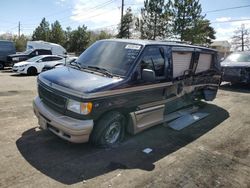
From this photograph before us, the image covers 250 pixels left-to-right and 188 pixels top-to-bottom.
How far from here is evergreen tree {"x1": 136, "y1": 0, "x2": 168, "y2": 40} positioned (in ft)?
89.5

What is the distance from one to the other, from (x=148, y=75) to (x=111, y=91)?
816 mm

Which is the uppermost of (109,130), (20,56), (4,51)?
(4,51)

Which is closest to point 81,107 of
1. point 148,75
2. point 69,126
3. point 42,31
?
point 69,126

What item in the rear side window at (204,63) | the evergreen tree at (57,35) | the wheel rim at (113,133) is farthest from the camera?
the evergreen tree at (57,35)

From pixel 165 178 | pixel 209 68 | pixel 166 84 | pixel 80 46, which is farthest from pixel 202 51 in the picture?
pixel 80 46

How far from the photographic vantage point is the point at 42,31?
4591 cm

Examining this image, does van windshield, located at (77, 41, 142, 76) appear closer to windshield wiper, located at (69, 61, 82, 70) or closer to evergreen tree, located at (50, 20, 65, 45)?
windshield wiper, located at (69, 61, 82, 70)

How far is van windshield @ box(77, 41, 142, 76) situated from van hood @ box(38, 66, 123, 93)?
0.32 m

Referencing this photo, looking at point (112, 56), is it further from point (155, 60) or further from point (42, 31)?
point (42, 31)

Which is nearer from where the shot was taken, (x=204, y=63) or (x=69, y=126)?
(x=69, y=126)

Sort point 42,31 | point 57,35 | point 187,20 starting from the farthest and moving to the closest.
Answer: point 42,31
point 57,35
point 187,20

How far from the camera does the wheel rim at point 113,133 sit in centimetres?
431

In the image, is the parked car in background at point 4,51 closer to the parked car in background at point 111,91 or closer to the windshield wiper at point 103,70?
the parked car in background at point 111,91

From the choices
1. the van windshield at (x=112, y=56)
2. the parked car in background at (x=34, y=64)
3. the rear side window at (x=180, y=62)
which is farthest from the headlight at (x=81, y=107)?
the parked car in background at (x=34, y=64)
